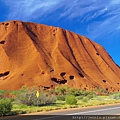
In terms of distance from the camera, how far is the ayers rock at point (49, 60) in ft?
211

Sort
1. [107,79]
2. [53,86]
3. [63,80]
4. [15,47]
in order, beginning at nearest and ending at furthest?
1. [53,86]
2. [63,80]
3. [15,47]
4. [107,79]

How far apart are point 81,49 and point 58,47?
10173mm

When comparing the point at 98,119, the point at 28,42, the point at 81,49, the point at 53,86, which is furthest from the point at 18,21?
the point at 98,119

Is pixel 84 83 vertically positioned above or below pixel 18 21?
below

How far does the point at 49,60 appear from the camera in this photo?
7062 cm

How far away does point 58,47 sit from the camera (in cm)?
7594

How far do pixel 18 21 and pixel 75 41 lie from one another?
834 inches

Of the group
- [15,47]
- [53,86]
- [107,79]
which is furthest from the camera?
[107,79]

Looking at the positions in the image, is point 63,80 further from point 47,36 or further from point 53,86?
point 47,36

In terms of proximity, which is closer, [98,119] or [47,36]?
[98,119]

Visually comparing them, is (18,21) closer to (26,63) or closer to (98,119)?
(26,63)

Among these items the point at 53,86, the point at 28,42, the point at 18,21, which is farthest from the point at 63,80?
the point at 18,21

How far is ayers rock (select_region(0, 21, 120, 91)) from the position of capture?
64.2m

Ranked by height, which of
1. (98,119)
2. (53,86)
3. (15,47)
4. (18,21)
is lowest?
(98,119)
